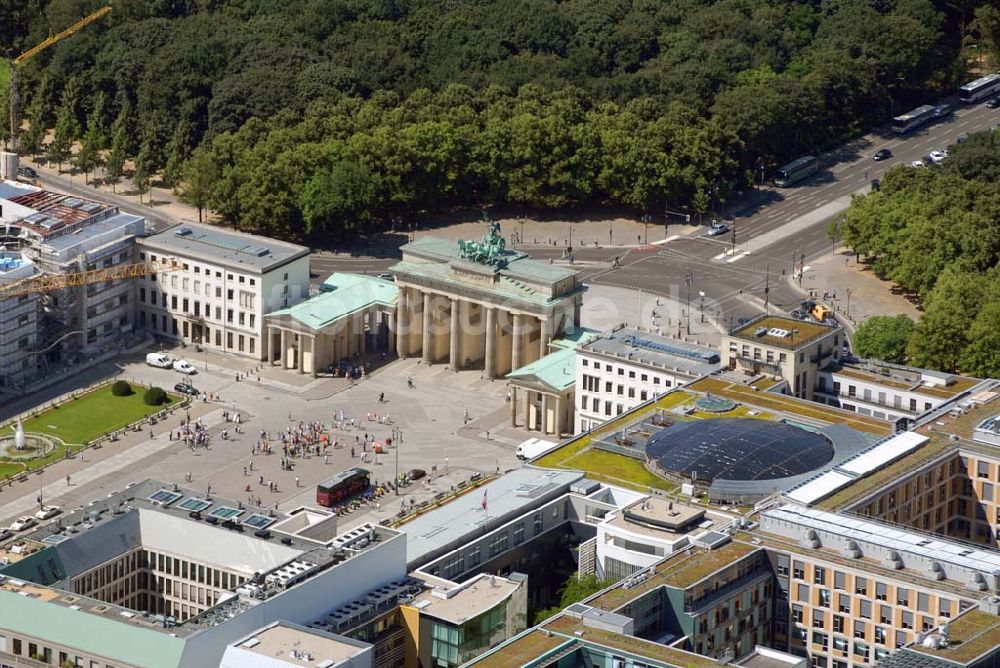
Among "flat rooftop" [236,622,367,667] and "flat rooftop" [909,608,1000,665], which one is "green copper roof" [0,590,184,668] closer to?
"flat rooftop" [236,622,367,667]

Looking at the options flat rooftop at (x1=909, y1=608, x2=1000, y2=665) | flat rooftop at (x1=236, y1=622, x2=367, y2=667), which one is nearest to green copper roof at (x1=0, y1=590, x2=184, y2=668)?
flat rooftop at (x1=236, y1=622, x2=367, y2=667)

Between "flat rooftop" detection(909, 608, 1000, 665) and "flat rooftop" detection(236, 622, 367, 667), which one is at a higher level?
"flat rooftop" detection(909, 608, 1000, 665)

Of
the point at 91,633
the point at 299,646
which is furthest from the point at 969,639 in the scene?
the point at 91,633

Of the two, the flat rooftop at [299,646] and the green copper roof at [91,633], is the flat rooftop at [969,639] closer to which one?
the flat rooftop at [299,646]

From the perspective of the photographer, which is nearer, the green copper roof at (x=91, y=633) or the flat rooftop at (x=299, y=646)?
the flat rooftop at (x=299, y=646)

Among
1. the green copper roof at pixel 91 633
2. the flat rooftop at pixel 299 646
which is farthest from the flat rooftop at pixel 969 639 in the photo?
the green copper roof at pixel 91 633

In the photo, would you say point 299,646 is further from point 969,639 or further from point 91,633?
point 969,639
